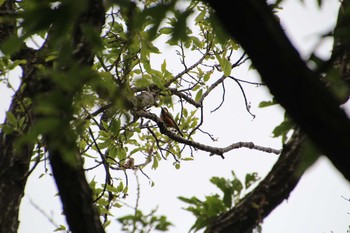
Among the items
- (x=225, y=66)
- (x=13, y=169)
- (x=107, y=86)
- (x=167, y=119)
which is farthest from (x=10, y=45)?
(x=167, y=119)

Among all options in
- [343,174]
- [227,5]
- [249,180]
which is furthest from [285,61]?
[249,180]

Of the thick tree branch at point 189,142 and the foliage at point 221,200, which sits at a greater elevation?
the thick tree branch at point 189,142

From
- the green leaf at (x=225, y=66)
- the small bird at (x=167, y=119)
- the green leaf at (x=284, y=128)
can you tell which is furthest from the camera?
the small bird at (x=167, y=119)

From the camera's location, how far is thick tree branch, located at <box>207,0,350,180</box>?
1081 millimetres

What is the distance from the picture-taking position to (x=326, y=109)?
1.13 m

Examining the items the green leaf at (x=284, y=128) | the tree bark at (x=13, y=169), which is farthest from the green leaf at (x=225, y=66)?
the green leaf at (x=284, y=128)

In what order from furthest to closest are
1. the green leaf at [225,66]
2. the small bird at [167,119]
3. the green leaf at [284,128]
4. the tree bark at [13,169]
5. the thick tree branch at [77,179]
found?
1. the small bird at [167,119]
2. the green leaf at [225,66]
3. the tree bark at [13,169]
4. the green leaf at [284,128]
5. the thick tree branch at [77,179]

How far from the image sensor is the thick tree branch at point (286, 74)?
108 centimetres

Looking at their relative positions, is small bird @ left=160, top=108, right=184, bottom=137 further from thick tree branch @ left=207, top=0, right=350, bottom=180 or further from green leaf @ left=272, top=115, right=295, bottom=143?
thick tree branch @ left=207, top=0, right=350, bottom=180

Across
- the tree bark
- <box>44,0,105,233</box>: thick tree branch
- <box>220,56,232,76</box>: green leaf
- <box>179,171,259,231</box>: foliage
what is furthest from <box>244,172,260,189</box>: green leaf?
<box>220,56,232,76</box>: green leaf

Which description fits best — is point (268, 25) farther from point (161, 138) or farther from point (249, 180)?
point (161, 138)

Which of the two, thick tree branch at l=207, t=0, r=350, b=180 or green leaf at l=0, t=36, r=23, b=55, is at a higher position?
green leaf at l=0, t=36, r=23, b=55

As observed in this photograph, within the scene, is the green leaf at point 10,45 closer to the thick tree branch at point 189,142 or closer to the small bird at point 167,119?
the thick tree branch at point 189,142

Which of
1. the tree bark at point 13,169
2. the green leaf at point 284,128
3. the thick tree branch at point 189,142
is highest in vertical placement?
the thick tree branch at point 189,142
